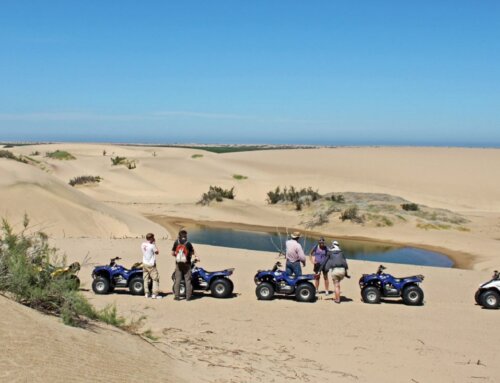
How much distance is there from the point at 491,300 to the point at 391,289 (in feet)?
6.63

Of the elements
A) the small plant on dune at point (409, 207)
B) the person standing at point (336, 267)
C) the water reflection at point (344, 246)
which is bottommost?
the water reflection at point (344, 246)

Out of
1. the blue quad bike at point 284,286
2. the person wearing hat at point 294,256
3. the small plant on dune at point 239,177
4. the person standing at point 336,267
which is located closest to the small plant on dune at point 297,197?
the small plant on dune at point 239,177

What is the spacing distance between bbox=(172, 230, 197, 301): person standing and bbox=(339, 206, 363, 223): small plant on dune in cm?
1868

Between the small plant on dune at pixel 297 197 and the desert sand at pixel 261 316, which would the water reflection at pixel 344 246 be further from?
the small plant on dune at pixel 297 197

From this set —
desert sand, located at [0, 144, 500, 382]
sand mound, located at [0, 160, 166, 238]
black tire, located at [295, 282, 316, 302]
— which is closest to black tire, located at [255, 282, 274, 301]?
desert sand, located at [0, 144, 500, 382]

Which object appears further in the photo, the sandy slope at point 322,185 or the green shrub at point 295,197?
the green shrub at point 295,197

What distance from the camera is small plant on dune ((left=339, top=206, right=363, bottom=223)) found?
28.5 meters

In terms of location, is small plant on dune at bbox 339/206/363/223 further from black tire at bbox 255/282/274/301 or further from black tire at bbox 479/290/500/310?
black tire at bbox 255/282/274/301

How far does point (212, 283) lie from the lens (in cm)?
1121

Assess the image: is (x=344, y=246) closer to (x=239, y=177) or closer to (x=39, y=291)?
(x=39, y=291)

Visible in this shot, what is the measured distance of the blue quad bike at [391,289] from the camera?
11.3 meters

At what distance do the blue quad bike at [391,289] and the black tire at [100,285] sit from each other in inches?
203

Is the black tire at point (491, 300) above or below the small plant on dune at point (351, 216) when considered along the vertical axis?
above

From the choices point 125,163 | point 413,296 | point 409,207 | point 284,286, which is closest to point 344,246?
point 409,207
